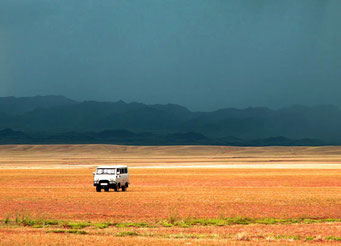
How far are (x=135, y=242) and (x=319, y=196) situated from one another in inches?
972

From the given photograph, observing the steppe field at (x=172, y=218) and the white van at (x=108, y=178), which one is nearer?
the steppe field at (x=172, y=218)

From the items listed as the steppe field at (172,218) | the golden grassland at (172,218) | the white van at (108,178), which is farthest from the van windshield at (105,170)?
the golden grassland at (172,218)

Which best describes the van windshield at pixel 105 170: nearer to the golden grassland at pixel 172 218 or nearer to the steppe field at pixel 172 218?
the steppe field at pixel 172 218

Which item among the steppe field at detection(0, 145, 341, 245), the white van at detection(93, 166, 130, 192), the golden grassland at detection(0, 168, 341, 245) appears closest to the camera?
the steppe field at detection(0, 145, 341, 245)

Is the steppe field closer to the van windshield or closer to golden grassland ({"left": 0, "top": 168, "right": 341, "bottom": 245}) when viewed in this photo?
golden grassland ({"left": 0, "top": 168, "right": 341, "bottom": 245})

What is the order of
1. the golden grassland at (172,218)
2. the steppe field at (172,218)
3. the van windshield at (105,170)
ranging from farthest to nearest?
the van windshield at (105,170) < the golden grassland at (172,218) < the steppe field at (172,218)

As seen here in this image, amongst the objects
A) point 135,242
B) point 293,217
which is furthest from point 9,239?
point 293,217

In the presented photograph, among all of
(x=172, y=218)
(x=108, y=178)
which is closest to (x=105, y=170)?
(x=108, y=178)

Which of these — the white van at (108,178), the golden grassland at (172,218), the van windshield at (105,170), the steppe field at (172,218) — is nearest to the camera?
the steppe field at (172,218)

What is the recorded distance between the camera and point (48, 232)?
2391 centimetres

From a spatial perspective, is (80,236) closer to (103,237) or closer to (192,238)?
(103,237)

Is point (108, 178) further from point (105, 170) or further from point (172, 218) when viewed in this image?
point (172, 218)

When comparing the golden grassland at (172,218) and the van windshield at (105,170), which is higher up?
the van windshield at (105,170)

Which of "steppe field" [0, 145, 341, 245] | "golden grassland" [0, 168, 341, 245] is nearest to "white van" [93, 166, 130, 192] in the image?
"steppe field" [0, 145, 341, 245]
